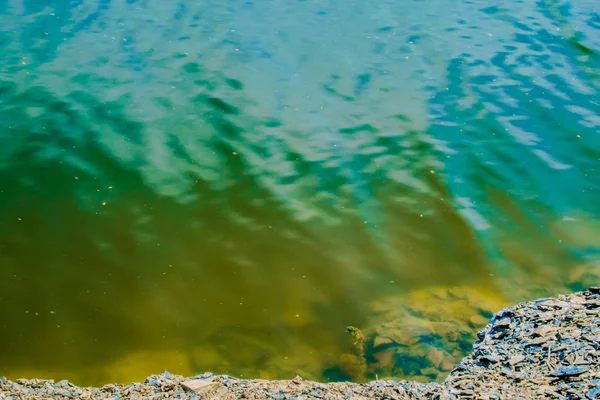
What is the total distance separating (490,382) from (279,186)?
405cm

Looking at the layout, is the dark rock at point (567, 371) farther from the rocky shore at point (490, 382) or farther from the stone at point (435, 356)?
the stone at point (435, 356)

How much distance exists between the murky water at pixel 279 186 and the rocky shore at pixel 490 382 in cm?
75

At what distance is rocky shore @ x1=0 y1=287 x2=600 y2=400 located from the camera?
390 centimetres

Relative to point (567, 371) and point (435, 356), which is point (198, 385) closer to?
point (435, 356)

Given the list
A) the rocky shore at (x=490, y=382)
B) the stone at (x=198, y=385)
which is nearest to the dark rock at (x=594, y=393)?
the rocky shore at (x=490, y=382)

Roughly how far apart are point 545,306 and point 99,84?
7.50m

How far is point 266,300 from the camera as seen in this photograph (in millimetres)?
5938

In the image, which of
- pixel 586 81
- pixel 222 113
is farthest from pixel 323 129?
pixel 586 81

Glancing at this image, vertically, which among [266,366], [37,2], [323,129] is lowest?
[266,366]

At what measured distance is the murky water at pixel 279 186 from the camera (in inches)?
219

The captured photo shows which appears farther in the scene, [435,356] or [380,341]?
[380,341]

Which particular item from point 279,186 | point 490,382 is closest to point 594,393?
point 490,382

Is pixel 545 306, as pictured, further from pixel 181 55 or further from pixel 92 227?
pixel 181 55

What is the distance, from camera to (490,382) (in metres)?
4.08
